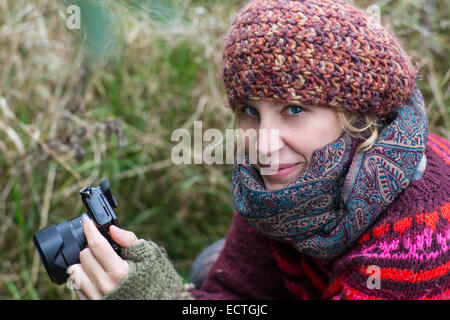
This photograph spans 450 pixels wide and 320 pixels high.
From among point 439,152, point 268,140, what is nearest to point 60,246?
point 268,140

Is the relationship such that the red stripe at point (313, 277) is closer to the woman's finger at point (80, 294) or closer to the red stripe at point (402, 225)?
the red stripe at point (402, 225)

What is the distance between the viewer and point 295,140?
121 cm

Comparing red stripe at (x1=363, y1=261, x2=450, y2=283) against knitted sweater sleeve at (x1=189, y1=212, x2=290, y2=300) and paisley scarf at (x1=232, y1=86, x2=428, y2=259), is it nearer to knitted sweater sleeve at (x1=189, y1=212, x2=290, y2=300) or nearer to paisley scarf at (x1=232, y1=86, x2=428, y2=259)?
paisley scarf at (x1=232, y1=86, x2=428, y2=259)

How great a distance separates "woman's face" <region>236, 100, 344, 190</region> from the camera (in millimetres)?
1202

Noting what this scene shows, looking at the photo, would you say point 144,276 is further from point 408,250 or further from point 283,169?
point 408,250

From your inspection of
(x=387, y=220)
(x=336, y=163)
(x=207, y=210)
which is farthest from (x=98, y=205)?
(x=207, y=210)

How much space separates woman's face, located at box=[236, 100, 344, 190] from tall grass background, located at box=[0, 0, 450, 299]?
2.73 feet

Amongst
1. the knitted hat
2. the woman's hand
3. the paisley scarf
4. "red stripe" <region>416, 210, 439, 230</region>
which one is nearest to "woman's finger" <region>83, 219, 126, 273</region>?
the woman's hand

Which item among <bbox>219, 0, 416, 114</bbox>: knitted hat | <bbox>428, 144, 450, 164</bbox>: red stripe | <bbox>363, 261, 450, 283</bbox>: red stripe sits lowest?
<bbox>363, 261, 450, 283</bbox>: red stripe

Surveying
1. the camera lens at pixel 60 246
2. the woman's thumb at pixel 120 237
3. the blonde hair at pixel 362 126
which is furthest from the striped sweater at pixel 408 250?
the camera lens at pixel 60 246

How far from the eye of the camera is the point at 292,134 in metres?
1.21

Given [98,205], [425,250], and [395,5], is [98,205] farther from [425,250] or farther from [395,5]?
[395,5]

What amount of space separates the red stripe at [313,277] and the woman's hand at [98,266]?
0.67 metres

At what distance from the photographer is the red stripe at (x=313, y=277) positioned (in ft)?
4.98
